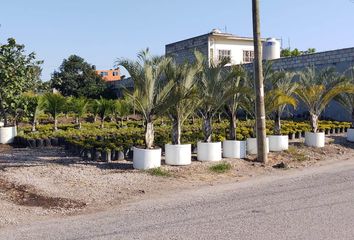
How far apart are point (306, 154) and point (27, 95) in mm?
9940

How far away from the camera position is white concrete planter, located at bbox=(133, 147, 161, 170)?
365 inches

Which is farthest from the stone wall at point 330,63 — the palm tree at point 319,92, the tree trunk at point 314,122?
the tree trunk at point 314,122

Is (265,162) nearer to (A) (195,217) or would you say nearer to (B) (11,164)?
(A) (195,217)

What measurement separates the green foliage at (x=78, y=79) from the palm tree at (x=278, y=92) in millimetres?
24946

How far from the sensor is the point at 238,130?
1318 cm

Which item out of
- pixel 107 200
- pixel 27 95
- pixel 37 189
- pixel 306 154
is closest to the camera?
pixel 107 200

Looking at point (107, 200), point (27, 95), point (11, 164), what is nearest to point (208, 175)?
point (107, 200)

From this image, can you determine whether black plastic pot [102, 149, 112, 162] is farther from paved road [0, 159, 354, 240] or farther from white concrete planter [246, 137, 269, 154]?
white concrete planter [246, 137, 269, 154]

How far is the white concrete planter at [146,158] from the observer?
9273mm

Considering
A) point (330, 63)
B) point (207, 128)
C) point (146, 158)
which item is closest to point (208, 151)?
point (207, 128)

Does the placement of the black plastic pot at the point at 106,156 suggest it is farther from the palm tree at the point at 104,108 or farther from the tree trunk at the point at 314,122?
the palm tree at the point at 104,108

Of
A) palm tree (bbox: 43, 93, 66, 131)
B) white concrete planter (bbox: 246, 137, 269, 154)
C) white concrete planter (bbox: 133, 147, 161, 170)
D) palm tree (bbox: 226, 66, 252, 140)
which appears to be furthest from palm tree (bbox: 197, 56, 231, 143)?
palm tree (bbox: 43, 93, 66, 131)

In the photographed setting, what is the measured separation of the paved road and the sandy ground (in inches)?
22.9

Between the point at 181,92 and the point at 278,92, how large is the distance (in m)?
3.14
